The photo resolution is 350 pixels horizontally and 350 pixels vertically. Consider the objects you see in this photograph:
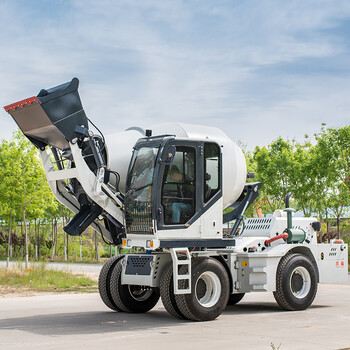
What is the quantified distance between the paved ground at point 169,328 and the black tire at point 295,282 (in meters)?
0.28

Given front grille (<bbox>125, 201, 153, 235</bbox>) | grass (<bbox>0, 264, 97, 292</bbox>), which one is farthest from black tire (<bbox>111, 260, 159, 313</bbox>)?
grass (<bbox>0, 264, 97, 292</bbox>)

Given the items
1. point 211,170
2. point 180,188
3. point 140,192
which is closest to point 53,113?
point 140,192

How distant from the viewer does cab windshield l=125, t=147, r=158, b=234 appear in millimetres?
11766

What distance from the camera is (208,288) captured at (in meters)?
12.0

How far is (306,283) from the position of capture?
45.0 feet

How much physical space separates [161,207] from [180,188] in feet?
1.82

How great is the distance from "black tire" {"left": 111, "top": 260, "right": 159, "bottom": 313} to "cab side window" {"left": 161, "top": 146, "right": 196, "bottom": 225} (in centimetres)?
189

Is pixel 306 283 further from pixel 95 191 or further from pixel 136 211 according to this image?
pixel 95 191

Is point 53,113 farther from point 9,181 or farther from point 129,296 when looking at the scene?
point 9,181

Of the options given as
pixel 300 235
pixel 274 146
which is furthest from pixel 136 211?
pixel 274 146

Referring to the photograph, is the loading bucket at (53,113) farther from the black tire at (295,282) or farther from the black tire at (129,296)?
the black tire at (295,282)

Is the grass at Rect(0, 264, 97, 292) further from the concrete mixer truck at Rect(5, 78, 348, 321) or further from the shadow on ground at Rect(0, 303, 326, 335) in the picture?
the concrete mixer truck at Rect(5, 78, 348, 321)

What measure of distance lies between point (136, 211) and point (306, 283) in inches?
168

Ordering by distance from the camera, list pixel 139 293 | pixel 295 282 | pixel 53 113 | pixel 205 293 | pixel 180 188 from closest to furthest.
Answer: pixel 53 113 < pixel 180 188 < pixel 205 293 < pixel 139 293 < pixel 295 282
